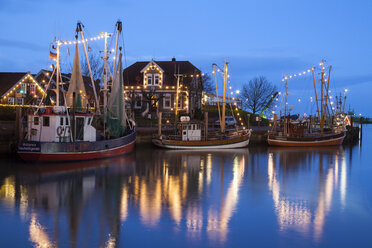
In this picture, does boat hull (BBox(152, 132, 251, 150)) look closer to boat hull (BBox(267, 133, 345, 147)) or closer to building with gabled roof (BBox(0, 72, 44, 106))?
boat hull (BBox(267, 133, 345, 147))

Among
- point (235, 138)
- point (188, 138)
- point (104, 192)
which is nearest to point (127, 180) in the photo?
point (104, 192)

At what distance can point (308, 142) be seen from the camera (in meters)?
49.1

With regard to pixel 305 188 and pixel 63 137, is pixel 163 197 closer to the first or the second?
pixel 305 188

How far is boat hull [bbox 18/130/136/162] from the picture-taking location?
1052 inches

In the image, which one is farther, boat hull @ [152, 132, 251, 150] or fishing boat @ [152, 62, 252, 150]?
fishing boat @ [152, 62, 252, 150]

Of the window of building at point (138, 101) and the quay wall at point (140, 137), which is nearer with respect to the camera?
the quay wall at point (140, 137)

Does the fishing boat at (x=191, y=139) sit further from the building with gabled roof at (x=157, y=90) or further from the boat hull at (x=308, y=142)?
the building with gabled roof at (x=157, y=90)

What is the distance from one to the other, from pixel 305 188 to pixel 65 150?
15801 mm

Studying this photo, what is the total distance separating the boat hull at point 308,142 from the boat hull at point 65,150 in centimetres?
2229

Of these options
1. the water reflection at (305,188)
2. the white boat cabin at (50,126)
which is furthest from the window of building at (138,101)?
the white boat cabin at (50,126)

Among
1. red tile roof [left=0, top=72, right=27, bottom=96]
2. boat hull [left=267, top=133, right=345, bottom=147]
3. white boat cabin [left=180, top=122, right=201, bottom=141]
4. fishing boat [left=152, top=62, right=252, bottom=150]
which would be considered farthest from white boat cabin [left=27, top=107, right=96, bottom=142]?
red tile roof [left=0, top=72, right=27, bottom=96]

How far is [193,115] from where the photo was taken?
58.8m

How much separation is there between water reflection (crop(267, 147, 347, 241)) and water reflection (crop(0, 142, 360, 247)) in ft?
0.14

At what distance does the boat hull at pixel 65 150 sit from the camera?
87.7 ft
